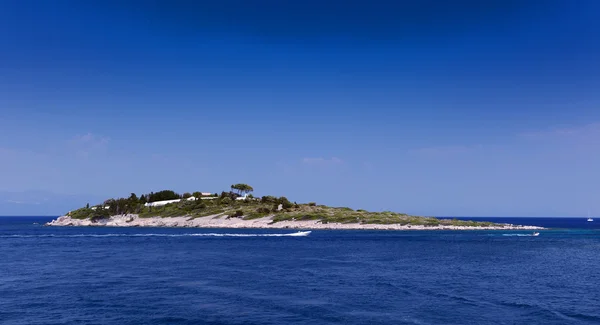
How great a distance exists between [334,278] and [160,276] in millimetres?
21540

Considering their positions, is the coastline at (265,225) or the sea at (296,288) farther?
the coastline at (265,225)

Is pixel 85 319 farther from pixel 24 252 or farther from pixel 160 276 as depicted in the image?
pixel 24 252

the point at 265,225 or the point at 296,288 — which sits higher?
the point at 265,225

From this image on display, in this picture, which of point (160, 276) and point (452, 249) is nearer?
point (160, 276)

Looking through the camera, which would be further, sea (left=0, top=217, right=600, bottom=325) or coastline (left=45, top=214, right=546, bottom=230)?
coastline (left=45, top=214, right=546, bottom=230)

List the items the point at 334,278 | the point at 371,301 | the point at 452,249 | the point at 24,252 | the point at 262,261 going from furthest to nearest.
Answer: the point at 452,249 < the point at 24,252 < the point at 262,261 < the point at 334,278 < the point at 371,301

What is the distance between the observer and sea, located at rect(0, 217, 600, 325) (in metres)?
37.6

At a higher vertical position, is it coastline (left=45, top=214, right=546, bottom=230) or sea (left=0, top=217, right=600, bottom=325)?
coastline (left=45, top=214, right=546, bottom=230)

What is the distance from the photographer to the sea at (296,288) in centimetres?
3759

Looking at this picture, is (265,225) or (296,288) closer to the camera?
(296,288)

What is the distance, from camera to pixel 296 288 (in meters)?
48.9

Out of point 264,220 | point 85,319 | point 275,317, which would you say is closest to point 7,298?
point 85,319

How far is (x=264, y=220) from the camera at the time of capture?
188750mm

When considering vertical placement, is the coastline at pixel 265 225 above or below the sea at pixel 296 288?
above
